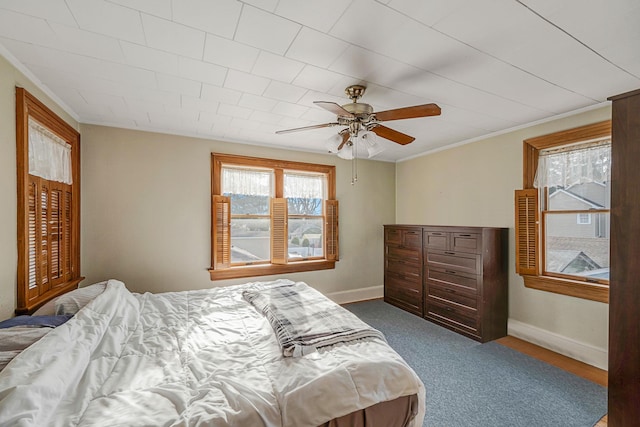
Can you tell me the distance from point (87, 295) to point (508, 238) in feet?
14.2

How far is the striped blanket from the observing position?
5.38 ft

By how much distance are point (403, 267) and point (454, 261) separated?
2.91 ft

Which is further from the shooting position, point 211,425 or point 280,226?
point 280,226

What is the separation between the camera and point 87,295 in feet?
6.91

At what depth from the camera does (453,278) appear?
3.51 meters

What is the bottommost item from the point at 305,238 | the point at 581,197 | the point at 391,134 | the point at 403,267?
the point at 403,267

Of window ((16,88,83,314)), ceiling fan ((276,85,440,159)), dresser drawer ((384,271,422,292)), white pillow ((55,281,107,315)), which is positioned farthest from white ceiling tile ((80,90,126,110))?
dresser drawer ((384,271,422,292))

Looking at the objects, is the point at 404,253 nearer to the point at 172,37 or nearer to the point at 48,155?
the point at 172,37

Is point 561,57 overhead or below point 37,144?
overhead

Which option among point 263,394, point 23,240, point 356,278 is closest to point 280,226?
point 356,278

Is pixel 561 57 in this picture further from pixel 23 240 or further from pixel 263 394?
pixel 23 240

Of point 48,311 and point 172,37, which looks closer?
point 172,37

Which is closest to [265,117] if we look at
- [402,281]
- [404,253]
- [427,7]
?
[427,7]

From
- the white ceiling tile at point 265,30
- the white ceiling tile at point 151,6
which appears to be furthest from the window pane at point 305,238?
the white ceiling tile at point 151,6
